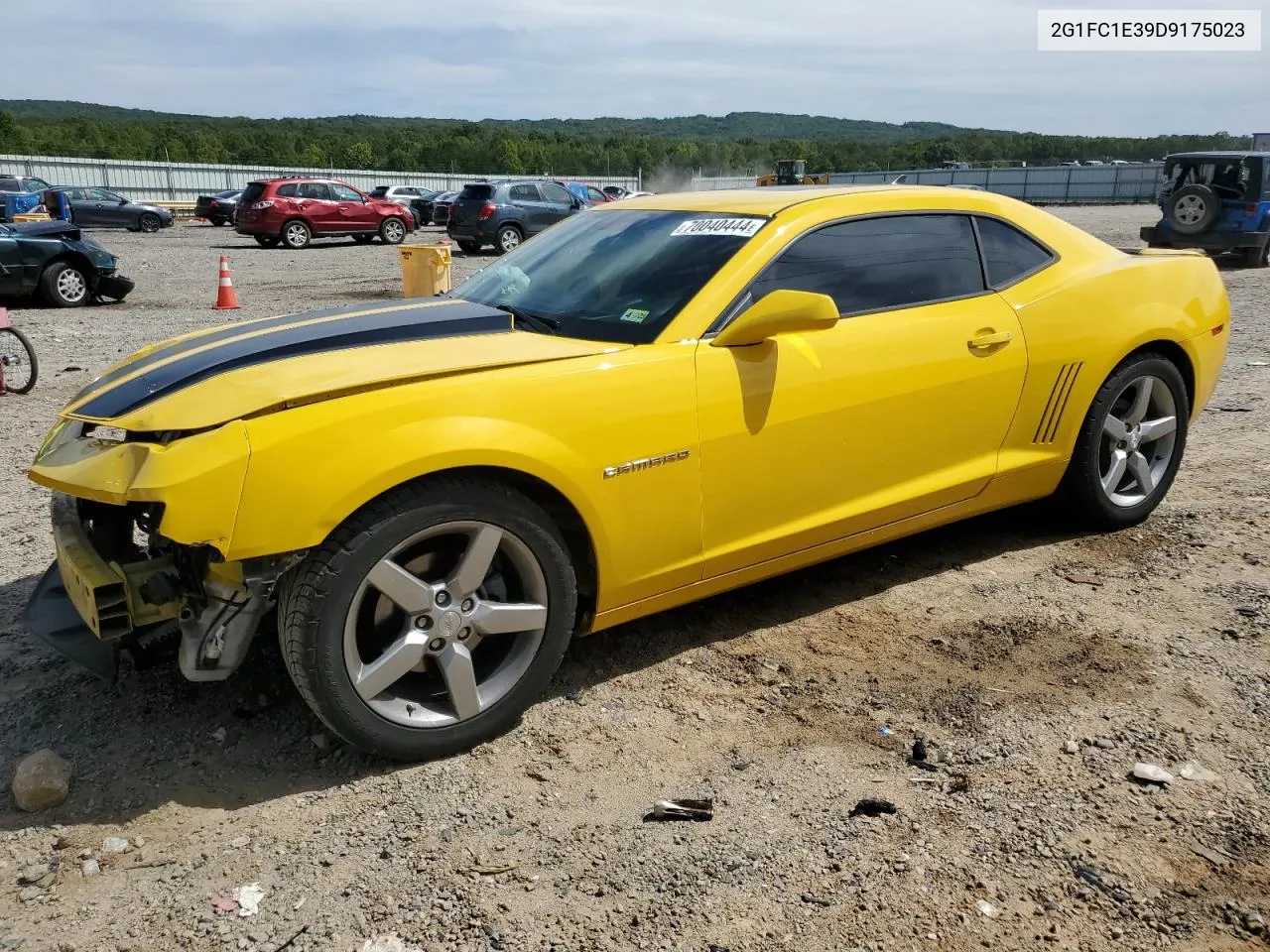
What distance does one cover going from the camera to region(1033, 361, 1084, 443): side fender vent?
13.8 ft

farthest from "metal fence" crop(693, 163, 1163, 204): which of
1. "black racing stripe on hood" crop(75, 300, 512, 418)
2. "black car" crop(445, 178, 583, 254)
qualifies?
"black racing stripe on hood" crop(75, 300, 512, 418)

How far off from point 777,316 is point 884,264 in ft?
2.81

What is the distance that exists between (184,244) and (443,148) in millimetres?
63873

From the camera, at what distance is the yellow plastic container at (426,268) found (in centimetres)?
1230

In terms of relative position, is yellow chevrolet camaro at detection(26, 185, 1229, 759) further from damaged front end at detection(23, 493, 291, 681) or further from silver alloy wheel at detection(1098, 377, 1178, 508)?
silver alloy wheel at detection(1098, 377, 1178, 508)

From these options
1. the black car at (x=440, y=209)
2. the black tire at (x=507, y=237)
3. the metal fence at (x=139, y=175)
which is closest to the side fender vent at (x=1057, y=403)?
the black tire at (x=507, y=237)

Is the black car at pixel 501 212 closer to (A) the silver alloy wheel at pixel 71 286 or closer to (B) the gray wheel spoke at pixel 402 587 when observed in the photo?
(A) the silver alloy wheel at pixel 71 286

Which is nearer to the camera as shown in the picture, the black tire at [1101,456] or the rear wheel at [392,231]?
the black tire at [1101,456]

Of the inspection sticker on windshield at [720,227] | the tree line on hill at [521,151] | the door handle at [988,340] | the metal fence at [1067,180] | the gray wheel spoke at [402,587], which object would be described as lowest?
the gray wheel spoke at [402,587]

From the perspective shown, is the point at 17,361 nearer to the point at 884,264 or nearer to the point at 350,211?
the point at 884,264

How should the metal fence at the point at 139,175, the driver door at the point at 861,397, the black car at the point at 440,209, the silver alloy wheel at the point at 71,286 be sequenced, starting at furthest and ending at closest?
1. the metal fence at the point at 139,175
2. the black car at the point at 440,209
3. the silver alloy wheel at the point at 71,286
4. the driver door at the point at 861,397

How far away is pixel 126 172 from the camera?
137 ft

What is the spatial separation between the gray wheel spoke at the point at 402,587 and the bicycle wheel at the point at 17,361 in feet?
21.0

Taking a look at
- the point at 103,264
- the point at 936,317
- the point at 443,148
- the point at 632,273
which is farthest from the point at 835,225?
the point at 443,148
